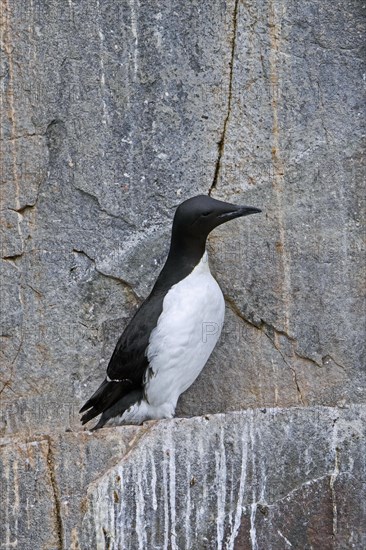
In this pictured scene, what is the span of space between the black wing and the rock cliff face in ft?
1.05

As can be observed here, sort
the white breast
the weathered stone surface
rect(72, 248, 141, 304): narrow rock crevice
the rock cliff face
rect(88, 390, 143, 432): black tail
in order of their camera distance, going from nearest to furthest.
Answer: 1. the weathered stone surface
2. the white breast
3. rect(88, 390, 143, 432): black tail
4. the rock cliff face
5. rect(72, 248, 141, 304): narrow rock crevice

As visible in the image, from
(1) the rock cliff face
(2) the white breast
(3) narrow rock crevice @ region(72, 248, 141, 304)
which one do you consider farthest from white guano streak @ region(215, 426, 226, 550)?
(3) narrow rock crevice @ region(72, 248, 141, 304)

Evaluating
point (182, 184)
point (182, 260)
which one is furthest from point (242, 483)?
point (182, 184)

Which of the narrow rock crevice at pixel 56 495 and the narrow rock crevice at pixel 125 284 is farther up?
the narrow rock crevice at pixel 125 284

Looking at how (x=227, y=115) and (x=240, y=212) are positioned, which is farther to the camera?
(x=227, y=115)

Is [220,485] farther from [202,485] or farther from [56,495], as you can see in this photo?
[56,495]

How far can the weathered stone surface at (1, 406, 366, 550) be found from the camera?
5.64 metres

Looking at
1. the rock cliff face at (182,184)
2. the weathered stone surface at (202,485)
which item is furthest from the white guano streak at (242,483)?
the rock cliff face at (182,184)

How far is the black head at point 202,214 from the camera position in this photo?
6.13 meters

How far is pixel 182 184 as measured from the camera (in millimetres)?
6625

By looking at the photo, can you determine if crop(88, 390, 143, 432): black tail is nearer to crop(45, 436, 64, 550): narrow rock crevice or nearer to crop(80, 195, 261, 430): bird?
crop(80, 195, 261, 430): bird

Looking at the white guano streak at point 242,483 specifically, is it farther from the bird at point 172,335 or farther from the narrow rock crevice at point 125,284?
the narrow rock crevice at point 125,284

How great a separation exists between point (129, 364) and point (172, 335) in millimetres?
227

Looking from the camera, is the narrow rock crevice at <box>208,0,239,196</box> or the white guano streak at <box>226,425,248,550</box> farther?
the narrow rock crevice at <box>208,0,239,196</box>
